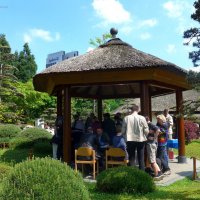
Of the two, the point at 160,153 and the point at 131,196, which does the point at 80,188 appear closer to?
the point at 131,196

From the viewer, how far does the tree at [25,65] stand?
204ft

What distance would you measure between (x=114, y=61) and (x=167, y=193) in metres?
4.50

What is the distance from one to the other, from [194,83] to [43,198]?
4194mm

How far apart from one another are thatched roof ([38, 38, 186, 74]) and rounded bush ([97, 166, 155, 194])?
3.57 metres

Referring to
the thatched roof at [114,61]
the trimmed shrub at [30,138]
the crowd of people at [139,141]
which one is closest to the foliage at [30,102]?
the trimmed shrub at [30,138]

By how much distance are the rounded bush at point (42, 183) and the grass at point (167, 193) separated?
2.92m

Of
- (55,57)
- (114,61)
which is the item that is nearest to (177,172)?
(114,61)

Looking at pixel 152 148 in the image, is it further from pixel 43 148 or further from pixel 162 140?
pixel 43 148

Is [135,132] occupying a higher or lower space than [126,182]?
higher

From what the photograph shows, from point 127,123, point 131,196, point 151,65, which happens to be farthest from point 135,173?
point 151,65

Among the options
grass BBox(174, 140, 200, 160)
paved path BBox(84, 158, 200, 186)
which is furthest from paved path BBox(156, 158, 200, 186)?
grass BBox(174, 140, 200, 160)

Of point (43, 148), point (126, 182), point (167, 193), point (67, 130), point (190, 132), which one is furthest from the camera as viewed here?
point (190, 132)

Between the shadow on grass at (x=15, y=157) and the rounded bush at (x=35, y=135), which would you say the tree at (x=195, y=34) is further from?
the rounded bush at (x=35, y=135)

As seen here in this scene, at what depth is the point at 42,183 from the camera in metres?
4.93
